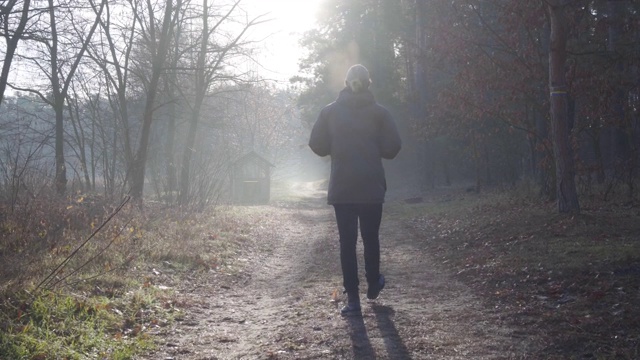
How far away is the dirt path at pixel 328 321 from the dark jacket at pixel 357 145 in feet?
4.00

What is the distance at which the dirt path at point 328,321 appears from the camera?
511 cm

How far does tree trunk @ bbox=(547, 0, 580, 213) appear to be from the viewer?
10758mm

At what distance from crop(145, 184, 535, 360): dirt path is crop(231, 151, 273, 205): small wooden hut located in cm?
2626

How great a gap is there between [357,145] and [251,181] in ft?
107

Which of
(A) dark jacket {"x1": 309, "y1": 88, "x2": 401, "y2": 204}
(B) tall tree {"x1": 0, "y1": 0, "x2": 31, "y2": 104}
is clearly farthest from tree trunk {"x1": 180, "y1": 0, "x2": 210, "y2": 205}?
(A) dark jacket {"x1": 309, "y1": 88, "x2": 401, "y2": 204}

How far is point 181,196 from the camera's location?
19.4 metres

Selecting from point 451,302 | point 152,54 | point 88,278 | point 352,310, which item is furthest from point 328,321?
point 152,54

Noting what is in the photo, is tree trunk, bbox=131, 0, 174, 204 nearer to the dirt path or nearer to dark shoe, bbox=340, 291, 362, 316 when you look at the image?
the dirt path

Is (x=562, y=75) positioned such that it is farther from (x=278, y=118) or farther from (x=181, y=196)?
(x=278, y=118)

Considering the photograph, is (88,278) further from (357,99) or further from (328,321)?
(357,99)

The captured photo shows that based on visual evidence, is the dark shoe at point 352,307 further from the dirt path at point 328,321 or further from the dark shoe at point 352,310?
the dirt path at point 328,321

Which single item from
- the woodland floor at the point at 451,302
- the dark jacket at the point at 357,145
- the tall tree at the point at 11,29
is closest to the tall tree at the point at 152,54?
the tall tree at the point at 11,29

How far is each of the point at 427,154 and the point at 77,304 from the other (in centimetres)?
2919

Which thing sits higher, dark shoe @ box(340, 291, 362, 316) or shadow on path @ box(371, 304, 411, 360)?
dark shoe @ box(340, 291, 362, 316)
